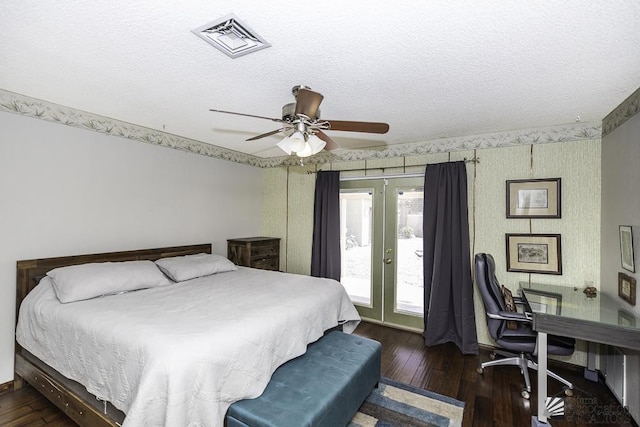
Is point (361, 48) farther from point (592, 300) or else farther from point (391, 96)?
point (592, 300)

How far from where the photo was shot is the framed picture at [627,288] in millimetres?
2334

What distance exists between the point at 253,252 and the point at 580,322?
3.67 metres

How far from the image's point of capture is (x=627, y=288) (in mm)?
2426

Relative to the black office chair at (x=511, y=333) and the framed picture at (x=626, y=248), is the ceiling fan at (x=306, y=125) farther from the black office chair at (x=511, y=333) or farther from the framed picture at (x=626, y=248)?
the framed picture at (x=626, y=248)

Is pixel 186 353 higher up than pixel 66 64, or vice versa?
A: pixel 66 64

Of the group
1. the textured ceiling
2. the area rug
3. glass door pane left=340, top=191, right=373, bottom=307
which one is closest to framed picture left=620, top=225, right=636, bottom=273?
the textured ceiling

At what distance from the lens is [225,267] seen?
3736mm

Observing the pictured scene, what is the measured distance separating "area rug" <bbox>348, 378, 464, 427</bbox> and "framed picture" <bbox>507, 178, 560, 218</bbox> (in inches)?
83.0

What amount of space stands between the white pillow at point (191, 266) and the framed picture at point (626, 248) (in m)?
3.84

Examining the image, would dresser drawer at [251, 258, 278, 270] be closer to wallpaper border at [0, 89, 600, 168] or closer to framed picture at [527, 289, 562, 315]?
wallpaper border at [0, 89, 600, 168]

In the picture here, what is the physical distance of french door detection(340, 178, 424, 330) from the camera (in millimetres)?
4051

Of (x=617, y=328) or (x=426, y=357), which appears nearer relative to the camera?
(x=617, y=328)

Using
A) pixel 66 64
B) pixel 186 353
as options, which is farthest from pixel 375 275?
pixel 66 64

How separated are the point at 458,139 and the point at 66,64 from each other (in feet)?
12.5
